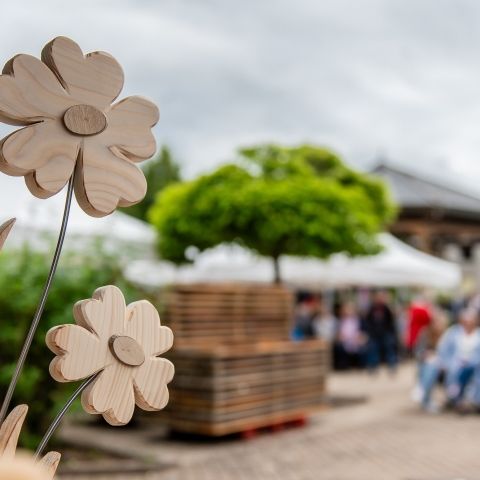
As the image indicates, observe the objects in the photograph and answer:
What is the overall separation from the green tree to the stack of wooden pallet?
7.31 feet

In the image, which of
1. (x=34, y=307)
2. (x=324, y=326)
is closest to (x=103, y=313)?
(x=34, y=307)

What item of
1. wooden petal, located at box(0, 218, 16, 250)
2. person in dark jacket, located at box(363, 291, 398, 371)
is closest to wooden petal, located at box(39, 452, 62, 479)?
wooden petal, located at box(0, 218, 16, 250)

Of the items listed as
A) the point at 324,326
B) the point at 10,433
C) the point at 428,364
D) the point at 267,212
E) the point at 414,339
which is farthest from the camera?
the point at 324,326

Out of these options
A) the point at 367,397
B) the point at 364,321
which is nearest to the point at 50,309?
the point at 367,397

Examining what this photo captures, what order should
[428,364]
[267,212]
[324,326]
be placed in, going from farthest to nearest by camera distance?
1. [324,326]
2. [267,212]
3. [428,364]

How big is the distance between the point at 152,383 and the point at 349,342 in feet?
53.0

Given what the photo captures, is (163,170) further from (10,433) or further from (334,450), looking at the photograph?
(10,433)

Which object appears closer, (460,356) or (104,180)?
(104,180)

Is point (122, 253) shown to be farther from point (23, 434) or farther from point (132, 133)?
point (132, 133)

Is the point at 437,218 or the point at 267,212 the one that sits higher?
the point at 437,218

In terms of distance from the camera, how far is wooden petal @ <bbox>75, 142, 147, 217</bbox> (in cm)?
161

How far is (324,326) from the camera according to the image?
17109 millimetres

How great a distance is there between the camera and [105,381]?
1605 millimetres

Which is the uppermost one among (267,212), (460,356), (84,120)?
(267,212)
